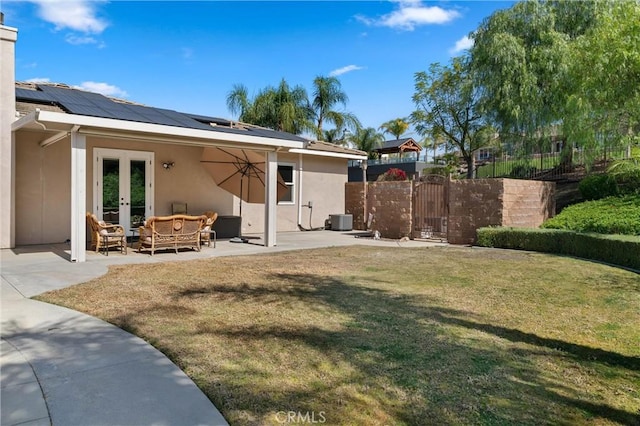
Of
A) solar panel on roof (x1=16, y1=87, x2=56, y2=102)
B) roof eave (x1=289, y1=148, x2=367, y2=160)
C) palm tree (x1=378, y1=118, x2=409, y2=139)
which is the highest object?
palm tree (x1=378, y1=118, x2=409, y2=139)

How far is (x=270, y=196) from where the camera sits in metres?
12.0

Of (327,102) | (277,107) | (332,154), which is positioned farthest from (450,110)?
(277,107)

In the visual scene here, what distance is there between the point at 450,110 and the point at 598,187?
479 inches

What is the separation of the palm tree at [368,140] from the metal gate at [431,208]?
81.2 feet

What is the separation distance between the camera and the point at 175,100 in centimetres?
2342

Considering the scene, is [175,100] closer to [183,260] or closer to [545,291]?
[183,260]

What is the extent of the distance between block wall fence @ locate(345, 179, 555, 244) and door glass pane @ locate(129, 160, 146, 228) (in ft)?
26.8

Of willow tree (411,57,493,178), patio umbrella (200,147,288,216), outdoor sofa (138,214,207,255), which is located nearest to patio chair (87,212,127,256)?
outdoor sofa (138,214,207,255)

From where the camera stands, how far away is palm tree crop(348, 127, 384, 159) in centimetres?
3982

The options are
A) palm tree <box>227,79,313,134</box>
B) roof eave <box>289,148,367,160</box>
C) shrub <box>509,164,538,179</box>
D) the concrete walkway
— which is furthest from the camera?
palm tree <box>227,79,313,134</box>

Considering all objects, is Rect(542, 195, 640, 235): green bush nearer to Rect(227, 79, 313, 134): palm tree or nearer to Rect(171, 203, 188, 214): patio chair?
Rect(171, 203, 188, 214): patio chair

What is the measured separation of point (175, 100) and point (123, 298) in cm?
1965

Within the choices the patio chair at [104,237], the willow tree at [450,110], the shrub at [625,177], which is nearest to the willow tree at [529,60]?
the willow tree at [450,110]

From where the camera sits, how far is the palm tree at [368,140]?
3982 centimetres
